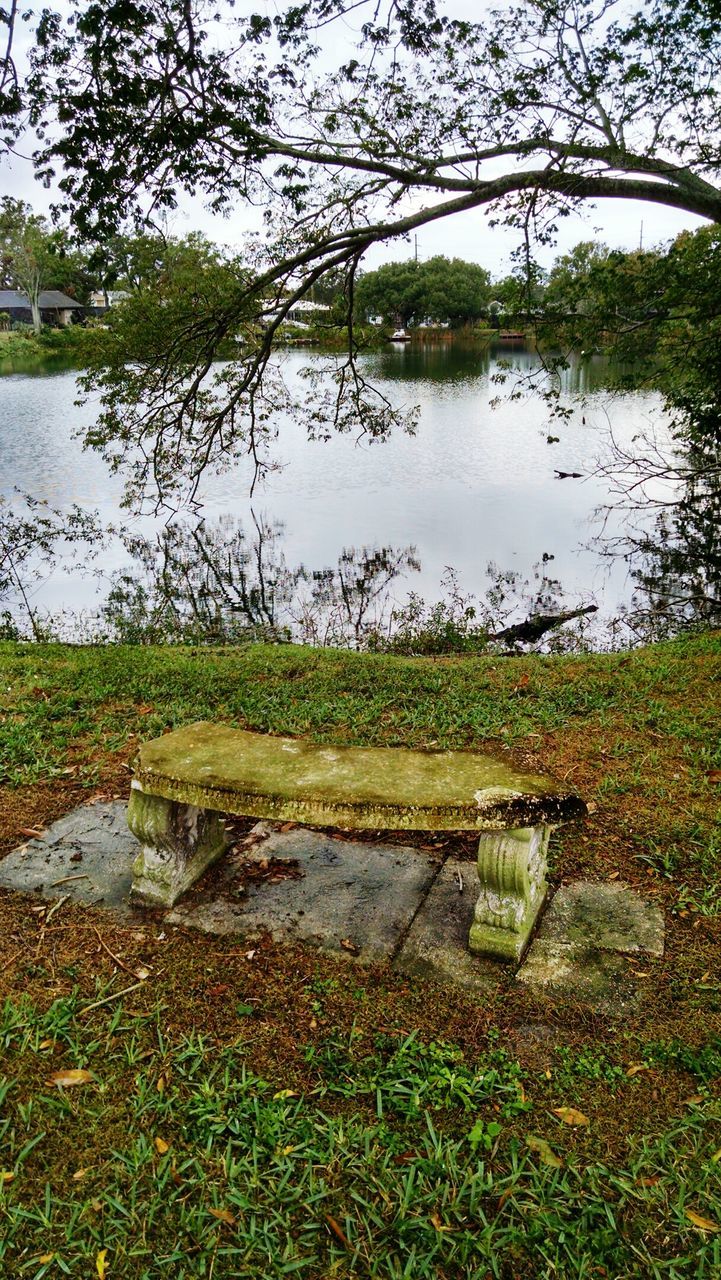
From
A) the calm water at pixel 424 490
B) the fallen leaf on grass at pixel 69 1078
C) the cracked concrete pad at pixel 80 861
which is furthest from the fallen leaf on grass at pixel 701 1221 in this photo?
the calm water at pixel 424 490

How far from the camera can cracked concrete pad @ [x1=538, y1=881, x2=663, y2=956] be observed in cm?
313

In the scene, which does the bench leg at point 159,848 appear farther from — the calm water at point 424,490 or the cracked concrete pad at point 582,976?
the calm water at point 424,490

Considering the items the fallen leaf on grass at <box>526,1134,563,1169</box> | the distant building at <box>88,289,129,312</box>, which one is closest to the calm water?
the distant building at <box>88,289,129,312</box>

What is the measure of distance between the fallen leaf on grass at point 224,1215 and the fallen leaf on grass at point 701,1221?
122cm

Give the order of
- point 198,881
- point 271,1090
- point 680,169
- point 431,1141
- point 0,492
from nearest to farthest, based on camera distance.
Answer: point 431,1141 < point 271,1090 < point 198,881 < point 680,169 < point 0,492

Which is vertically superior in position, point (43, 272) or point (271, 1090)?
point (43, 272)

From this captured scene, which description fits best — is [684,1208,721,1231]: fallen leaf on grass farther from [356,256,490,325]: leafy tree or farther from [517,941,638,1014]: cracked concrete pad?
[356,256,490,325]: leafy tree

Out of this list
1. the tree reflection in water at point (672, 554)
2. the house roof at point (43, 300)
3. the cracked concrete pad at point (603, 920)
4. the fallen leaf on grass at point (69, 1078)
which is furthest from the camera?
the house roof at point (43, 300)

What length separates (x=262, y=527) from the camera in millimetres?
15383

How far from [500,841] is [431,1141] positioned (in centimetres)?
107

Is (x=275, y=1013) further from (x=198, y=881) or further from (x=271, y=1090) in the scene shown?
(x=198, y=881)

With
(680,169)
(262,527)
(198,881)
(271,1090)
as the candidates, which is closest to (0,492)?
(262,527)

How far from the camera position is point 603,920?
10.7ft

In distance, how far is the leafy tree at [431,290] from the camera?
55625 mm
